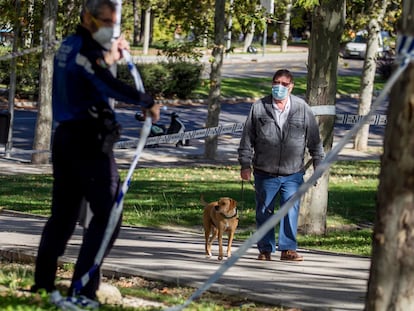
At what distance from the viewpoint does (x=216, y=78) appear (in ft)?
86.2

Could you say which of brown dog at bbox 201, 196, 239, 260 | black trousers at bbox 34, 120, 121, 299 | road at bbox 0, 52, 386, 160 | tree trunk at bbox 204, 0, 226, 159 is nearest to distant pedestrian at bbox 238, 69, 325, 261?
brown dog at bbox 201, 196, 239, 260

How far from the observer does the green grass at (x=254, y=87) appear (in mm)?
44719

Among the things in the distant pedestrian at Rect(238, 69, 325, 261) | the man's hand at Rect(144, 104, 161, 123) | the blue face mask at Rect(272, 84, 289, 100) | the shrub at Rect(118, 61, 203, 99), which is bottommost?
the shrub at Rect(118, 61, 203, 99)

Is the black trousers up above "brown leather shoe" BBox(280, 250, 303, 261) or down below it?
above

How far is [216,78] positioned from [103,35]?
20.2 m

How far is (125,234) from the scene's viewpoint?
1160 cm

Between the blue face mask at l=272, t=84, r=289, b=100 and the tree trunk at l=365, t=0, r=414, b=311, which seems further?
the blue face mask at l=272, t=84, r=289, b=100

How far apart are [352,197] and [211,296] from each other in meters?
10.3

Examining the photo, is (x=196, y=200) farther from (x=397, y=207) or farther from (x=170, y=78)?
(x=170, y=78)

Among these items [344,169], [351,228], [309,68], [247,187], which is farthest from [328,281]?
[344,169]

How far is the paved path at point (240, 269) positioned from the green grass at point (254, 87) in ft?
104

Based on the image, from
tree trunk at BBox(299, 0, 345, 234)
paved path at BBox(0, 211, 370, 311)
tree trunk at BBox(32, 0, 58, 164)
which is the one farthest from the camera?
tree trunk at BBox(32, 0, 58, 164)

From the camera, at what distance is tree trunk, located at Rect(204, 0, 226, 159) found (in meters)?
24.9

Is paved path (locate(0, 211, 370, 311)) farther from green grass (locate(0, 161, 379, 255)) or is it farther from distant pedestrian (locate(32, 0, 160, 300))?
distant pedestrian (locate(32, 0, 160, 300))
